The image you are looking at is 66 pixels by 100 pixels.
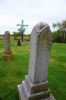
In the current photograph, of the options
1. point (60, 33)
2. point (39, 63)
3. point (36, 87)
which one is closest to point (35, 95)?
point (36, 87)

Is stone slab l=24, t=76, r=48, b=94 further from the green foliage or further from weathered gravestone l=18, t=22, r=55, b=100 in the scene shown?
the green foliage

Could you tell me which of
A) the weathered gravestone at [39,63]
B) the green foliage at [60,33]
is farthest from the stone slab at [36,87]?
the green foliage at [60,33]

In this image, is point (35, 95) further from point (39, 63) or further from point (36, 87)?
point (39, 63)

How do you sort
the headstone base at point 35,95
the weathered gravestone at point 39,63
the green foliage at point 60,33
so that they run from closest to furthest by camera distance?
1. the weathered gravestone at point 39,63
2. the headstone base at point 35,95
3. the green foliage at point 60,33

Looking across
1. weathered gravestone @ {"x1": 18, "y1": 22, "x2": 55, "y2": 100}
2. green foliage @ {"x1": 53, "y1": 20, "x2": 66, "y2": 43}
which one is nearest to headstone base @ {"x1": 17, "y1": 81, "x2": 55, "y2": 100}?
weathered gravestone @ {"x1": 18, "y1": 22, "x2": 55, "y2": 100}

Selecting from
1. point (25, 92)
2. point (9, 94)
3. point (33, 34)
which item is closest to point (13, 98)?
point (9, 94)

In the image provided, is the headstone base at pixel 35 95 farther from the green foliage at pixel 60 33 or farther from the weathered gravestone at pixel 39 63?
the green foliage at pixel 60 33

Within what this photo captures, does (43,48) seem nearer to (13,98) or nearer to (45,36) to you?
(45,36)

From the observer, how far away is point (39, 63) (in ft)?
16.6

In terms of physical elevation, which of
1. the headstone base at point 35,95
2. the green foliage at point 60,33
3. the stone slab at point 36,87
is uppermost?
the green foliage at point 60,33

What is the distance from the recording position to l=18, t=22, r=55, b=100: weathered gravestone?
4.88m

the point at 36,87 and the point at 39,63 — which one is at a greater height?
the point at 39,63

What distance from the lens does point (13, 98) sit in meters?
5.99

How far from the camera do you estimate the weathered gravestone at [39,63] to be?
488 centimetres
